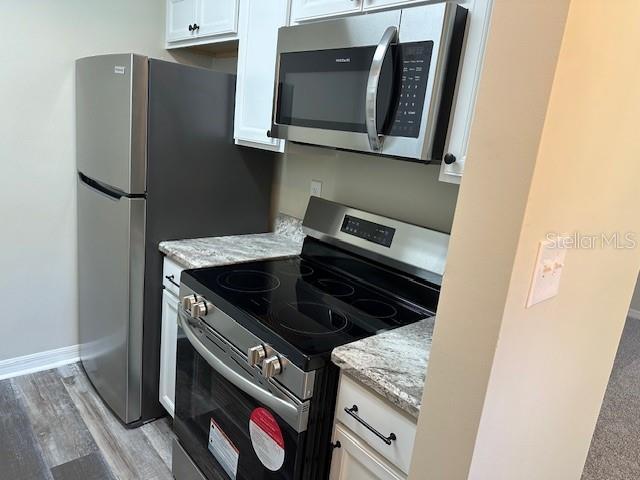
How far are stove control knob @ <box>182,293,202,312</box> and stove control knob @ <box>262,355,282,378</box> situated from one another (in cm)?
45

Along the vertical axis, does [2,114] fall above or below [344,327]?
above

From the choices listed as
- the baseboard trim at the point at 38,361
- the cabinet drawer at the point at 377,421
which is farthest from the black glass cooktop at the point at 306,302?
the baseboard trim at the point at 38,361

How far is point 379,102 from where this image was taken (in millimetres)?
1331

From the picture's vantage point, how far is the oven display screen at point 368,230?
1.74 meters

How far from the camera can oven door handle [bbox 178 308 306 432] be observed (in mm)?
1213

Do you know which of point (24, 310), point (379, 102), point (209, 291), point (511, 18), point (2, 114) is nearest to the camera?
point (511, 18)

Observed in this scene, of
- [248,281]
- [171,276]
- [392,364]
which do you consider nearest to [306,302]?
[248,281]

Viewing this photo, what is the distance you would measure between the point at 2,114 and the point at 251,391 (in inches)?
74.2

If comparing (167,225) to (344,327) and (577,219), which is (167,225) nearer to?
(344,327)

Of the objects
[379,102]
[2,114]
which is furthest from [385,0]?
[2,114]

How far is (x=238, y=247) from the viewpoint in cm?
209

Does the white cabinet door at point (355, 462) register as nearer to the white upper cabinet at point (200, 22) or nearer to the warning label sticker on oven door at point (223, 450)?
the warning label sticker on oven door at point (223, 450)

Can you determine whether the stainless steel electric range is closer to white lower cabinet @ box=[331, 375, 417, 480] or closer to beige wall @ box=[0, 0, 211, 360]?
white lower cabinet @ box=[331, 375, 417, 480]

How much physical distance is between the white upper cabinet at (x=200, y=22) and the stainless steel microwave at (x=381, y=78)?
523 millimetres
